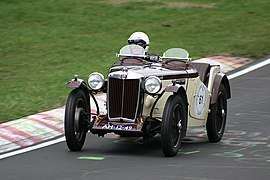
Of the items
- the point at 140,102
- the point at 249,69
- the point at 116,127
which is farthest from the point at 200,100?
the point at 249,69

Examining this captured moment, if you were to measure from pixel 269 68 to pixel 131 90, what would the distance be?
804cm

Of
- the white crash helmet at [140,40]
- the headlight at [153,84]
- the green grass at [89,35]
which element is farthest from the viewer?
the green grass at [89,35]

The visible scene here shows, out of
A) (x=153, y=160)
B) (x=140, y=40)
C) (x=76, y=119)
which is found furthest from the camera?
(x=140, y=40)

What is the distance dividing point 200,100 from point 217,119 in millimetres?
672

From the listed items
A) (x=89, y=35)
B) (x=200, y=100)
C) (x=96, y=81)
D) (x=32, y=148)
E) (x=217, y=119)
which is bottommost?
(x=32, y=148)

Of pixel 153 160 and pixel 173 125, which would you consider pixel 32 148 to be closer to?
pixel 153 160

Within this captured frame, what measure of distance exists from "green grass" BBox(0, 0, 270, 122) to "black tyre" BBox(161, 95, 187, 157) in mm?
3188

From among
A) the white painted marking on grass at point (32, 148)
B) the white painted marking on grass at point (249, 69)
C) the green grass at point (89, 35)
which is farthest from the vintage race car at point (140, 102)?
the white painted marking on grass at point (249, 69)

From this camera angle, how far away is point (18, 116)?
12.7 m

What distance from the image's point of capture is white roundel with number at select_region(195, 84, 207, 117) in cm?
1126

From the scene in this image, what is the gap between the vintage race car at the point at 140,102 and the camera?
10.3 meters

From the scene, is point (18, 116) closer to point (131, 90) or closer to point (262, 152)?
point (131, 90)

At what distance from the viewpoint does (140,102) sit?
10500mm

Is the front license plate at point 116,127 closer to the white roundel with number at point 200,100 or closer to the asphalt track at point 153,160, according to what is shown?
the asphalt track at point 153,160
